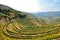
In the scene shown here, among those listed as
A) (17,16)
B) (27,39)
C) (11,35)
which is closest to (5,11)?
(17,16)

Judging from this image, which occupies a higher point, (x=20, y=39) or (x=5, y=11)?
(x=5, y=11)

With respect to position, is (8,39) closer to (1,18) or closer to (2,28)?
(2,28)

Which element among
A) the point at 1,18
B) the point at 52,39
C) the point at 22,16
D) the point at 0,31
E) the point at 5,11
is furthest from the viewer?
the point at 22,16

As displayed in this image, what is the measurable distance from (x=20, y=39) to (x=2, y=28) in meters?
27.1

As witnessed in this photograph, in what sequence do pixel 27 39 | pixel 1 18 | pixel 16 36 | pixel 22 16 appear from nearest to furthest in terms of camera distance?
pixel 27 39 < pixel 16 36 < pixel 1 18 < pixel 22 16

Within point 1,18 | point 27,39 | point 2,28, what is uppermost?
point 1,18

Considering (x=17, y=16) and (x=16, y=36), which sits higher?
(x=17, y=16)

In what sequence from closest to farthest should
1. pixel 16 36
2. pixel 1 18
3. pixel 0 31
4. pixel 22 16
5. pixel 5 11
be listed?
pixel 16 36, pixel 0 31, pixel 1 18, pixel 5 11, pixel 22 16

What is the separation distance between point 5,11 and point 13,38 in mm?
88753

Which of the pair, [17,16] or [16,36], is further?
[17,16]

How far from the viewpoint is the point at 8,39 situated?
9156cm

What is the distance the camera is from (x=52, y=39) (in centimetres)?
Result: 7894

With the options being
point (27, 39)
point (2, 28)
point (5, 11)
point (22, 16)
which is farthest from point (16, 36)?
point (22, 16)

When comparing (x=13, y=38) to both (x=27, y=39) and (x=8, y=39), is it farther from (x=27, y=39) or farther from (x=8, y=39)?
(x=27, y=39)
